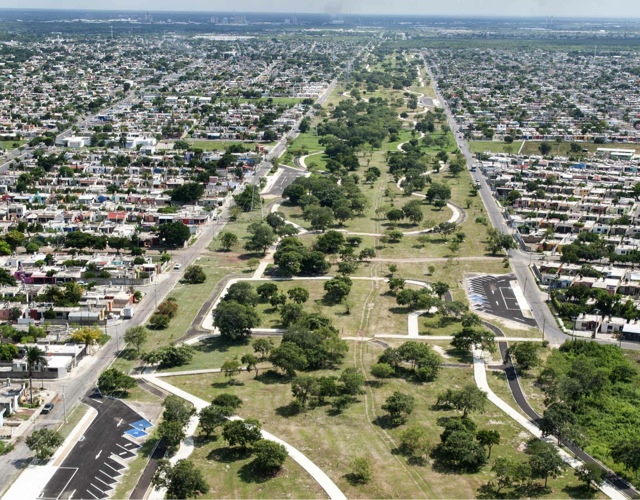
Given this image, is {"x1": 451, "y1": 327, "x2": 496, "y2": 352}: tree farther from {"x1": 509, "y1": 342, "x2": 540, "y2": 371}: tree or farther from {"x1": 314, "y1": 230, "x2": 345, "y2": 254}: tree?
{"x1": 314, "y1": 230, "x2": 345, "y2": 254}: tree

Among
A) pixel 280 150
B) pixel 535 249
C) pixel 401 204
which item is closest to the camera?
pixel 535 249

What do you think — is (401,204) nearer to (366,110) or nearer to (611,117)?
(366,110)

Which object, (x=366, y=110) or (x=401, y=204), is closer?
(x=401, y=204)

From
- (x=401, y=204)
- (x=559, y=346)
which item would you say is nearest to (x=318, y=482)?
(x=559, y=346)

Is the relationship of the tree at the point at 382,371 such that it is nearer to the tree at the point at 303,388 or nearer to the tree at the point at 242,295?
the tree at the point at 303,388

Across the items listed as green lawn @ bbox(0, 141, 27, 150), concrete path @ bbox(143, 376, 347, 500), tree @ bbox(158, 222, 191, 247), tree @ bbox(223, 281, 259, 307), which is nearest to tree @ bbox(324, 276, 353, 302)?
tree @ bbox(223, 281, 259, 307)
